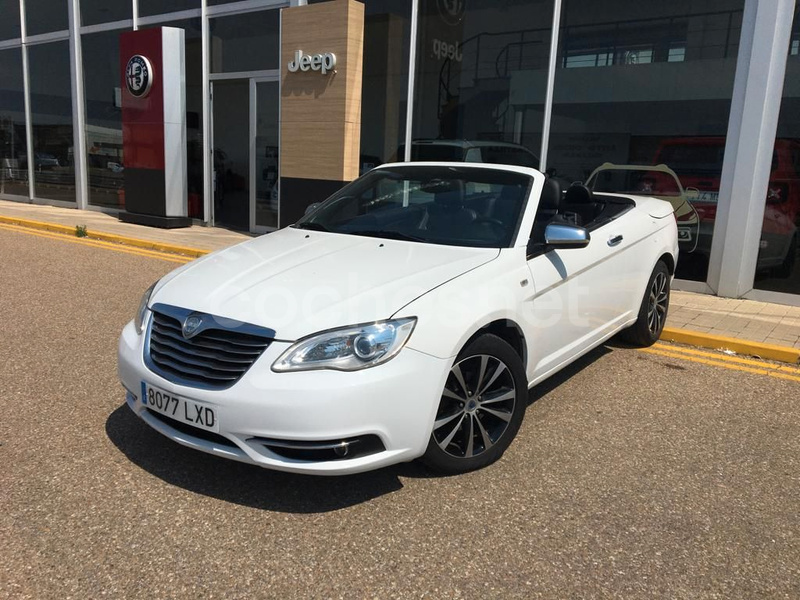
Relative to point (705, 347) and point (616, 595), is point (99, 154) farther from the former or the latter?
point (616, 595)

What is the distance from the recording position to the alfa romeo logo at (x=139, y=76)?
12555 millimetres

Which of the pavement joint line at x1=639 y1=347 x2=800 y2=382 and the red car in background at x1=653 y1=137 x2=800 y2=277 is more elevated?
the red car in background at x1=653 y1=137 x2=800 y2=277

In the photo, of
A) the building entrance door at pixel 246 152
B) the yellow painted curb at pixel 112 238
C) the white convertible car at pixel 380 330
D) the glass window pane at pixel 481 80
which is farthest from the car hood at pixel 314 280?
the building entrance door at pixel 246 152

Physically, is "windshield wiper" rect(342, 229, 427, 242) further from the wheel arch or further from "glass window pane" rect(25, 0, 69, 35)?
"glass window pane" rect(25, 0, 69, 35)

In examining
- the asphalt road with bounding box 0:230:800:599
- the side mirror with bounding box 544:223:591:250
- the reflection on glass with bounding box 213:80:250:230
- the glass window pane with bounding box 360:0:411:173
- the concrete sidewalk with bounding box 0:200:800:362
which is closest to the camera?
the asphalt road with bounding box 0:230:800:599

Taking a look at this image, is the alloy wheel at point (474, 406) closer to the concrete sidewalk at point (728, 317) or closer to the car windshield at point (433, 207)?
the car windshield at point (433, 207)

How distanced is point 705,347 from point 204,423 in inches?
186

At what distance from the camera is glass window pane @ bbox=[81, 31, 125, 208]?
14.4 m

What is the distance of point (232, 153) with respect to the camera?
504 inches

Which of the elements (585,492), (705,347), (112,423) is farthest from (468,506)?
(705,347)

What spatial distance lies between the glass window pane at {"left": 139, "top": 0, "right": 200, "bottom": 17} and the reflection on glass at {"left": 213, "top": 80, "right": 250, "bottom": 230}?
1.64 meters

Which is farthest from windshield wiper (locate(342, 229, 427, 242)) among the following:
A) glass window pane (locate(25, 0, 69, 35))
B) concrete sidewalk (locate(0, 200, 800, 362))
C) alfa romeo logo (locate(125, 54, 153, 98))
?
glass window pane (locate(25, 0, 69, 35))

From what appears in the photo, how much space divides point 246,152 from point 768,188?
29.1 ft

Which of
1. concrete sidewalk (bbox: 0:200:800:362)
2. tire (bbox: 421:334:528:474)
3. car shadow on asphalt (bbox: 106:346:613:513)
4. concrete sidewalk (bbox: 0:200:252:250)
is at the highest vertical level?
tire (bbox: 421:334:528:474)
